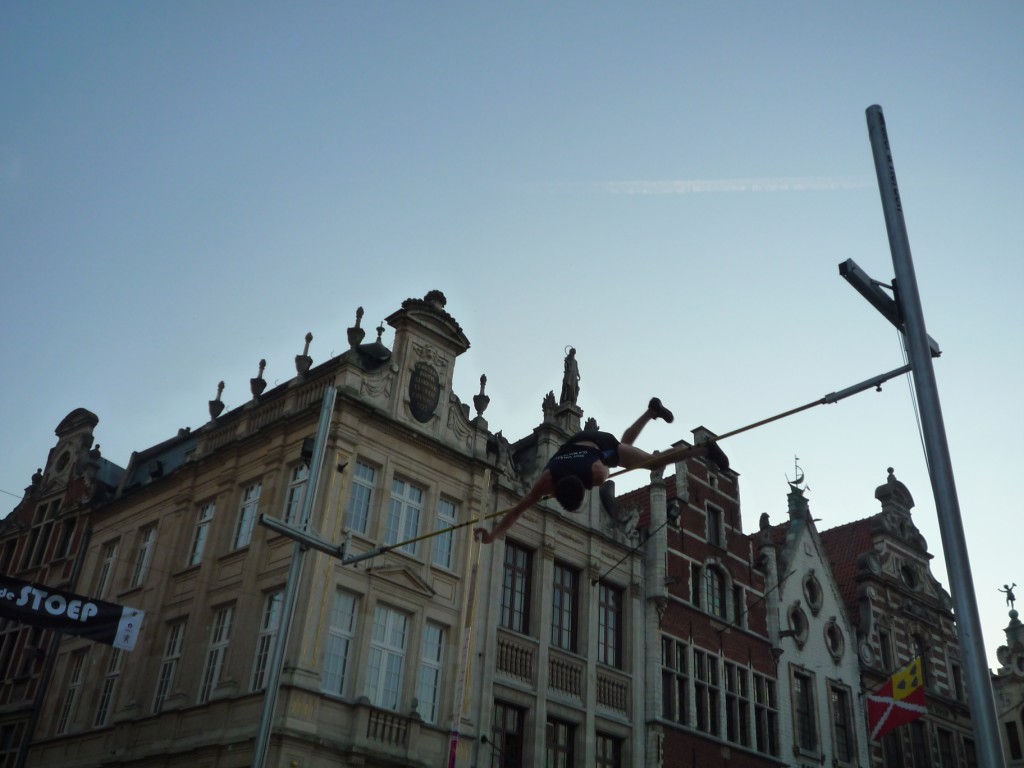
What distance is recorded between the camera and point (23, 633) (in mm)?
29312

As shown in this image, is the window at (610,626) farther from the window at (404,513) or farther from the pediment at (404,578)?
the window at (404,513)

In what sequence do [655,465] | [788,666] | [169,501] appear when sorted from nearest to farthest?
[655,465] → [169,501] → [788,666]

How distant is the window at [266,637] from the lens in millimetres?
20859

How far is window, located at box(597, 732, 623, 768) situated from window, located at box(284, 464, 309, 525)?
9614 mm

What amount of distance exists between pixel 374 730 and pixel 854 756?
1866 centimetres

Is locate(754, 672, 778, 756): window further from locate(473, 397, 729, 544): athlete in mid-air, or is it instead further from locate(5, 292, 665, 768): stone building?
locate(473, 397, 729, 544): athlete in mid-air

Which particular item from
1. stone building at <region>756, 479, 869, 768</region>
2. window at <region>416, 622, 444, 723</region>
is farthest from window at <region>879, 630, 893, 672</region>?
window at <region>416, 622, 444, 723</region>

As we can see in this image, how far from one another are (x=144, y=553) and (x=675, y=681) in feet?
48.9

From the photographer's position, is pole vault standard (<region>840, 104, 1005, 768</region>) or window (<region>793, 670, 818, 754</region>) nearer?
pole vault standard (<region>840, 104, 1005, 768</region>)

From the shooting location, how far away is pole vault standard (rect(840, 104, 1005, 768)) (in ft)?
25.8

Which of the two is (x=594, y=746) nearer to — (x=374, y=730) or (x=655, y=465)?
(x=374, y=730)

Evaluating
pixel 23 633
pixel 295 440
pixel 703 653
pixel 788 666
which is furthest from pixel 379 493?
pixel 788 666

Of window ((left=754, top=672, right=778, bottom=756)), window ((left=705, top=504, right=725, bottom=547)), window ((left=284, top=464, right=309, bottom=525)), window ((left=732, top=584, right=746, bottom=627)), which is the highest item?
window ((left=705, top=504, right=725, bottom=547))

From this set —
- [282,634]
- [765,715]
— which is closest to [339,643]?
[282,634]
